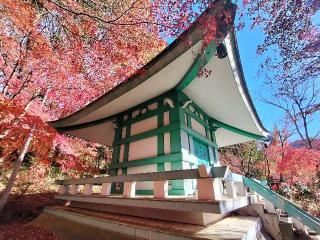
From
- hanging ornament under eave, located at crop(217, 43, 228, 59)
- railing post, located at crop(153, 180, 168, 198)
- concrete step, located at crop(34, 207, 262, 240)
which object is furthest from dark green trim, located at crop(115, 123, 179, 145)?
concrete step, located at crop(34, 207, 262, 240)

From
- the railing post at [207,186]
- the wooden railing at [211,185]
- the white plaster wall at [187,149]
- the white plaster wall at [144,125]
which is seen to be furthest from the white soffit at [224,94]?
the railing post at [207,186]

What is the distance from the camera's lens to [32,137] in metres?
9.61

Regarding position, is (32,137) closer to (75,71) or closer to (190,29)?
(75,71)

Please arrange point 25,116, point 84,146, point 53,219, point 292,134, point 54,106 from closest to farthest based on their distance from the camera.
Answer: point 53,219 < point 25,116 < point 54,106 < point 84,146 < point 292,134

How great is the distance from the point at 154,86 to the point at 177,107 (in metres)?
0.88

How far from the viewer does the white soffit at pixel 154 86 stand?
5.14m

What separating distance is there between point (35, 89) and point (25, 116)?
5.33 meters

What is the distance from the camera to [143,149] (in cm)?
672

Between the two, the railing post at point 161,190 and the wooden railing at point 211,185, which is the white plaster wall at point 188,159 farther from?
the railing post at point 161,190

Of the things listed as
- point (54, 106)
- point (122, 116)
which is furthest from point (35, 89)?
point (122, 116)

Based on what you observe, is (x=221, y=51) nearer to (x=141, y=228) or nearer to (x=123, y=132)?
(x=141, y=228)

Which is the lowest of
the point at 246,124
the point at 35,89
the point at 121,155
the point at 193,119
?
the point at 121,155

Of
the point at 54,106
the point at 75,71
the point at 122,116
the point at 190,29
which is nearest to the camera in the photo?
the point at 190,29

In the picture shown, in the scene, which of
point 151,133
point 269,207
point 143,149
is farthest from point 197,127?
point 269,207
